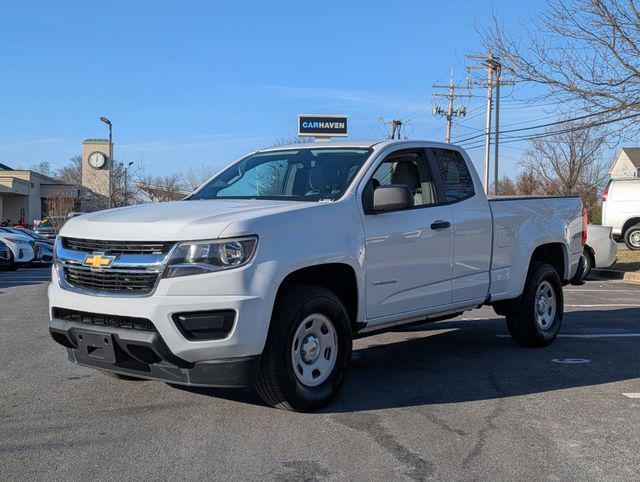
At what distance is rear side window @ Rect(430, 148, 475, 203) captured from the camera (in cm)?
637

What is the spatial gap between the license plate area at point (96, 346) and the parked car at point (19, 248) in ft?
54.8

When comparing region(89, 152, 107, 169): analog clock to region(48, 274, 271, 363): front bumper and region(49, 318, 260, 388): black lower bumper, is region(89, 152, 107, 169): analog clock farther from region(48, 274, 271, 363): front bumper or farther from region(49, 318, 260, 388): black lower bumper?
region(48, 274, 271, 363): front bumper

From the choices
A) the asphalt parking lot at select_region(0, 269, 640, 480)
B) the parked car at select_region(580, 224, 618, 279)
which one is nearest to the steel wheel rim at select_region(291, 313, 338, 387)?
the asphalt parking lot at select_region(0, 269, 640, 480)

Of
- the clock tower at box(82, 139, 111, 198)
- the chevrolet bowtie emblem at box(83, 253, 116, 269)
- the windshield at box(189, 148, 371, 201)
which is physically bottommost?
the chevrolet bowtie emblem at box(83, 253, 116, 269)

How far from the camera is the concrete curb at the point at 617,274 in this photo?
51.9 feet

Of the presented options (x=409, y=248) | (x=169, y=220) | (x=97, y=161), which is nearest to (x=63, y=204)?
(x=97, y=161)

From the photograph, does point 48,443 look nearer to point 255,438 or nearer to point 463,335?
point 255,438

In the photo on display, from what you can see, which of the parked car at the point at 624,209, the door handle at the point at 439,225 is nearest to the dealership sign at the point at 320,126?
the parked car at the point at 624,209

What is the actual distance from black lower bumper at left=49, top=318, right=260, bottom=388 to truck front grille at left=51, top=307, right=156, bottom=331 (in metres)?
0.04

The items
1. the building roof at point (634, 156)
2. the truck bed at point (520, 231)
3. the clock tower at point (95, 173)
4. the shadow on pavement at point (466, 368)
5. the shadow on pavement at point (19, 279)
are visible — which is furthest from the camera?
the building roof at point (634, 156)

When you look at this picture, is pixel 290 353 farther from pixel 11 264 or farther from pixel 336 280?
pixel 11 264

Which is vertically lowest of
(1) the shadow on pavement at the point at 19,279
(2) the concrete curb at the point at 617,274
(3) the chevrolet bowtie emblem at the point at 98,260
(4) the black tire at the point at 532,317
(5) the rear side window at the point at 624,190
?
(1) the shadow on pavement at the point at 19,279

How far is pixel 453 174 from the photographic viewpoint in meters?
6.55

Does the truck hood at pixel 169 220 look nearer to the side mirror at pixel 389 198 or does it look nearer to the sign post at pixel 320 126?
the side mirror at pixel 389 198
